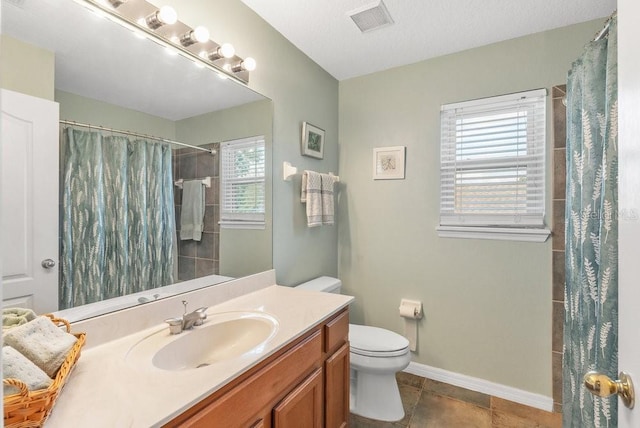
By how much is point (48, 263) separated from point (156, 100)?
0.74 metres

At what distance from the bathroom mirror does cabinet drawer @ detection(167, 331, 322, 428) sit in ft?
1.92

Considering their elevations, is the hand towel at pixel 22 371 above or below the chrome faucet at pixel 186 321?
above

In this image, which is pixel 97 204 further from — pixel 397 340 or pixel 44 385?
pixel 397 340

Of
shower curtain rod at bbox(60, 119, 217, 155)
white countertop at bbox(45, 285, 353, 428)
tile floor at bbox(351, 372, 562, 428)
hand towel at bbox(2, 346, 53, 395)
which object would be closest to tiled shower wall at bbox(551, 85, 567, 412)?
tile floor at bbox(351, 372, 562, 428)

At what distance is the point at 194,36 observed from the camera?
1.37m

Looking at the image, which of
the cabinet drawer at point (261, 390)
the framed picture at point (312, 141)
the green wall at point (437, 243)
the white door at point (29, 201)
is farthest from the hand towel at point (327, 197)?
the white door at point (29, 201)

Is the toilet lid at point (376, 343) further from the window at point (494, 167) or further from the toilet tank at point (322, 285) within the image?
the window at point (494, 167)

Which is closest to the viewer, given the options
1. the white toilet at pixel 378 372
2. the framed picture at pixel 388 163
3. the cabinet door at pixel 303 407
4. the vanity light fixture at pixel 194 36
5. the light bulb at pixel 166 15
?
the cabinet door at pixel 303 407

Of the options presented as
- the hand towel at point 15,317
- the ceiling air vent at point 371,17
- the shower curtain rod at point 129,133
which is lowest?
the hand towel at point 15,317

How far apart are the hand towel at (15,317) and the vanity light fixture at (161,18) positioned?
1105 mm

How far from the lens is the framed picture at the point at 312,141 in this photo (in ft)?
7.07

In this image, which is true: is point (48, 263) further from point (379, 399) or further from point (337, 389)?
point (379, 399)

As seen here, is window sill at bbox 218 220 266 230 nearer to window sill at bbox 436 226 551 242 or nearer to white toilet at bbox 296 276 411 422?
white toilet at bbox 296 276 411 422

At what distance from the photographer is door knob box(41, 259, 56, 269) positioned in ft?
3.29
